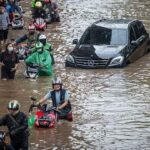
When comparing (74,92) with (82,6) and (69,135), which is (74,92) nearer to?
(69,135)

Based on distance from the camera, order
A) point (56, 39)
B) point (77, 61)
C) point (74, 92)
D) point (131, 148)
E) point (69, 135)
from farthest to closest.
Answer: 1. point (56, 39)
2. point (77, 61)
3. point (74, 92)
4. point (69, 135)
5. point (131, 148)

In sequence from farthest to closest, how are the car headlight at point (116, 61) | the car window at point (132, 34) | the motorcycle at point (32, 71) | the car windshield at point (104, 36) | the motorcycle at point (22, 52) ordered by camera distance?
the car window at point (132, 34) → the car windshield at point (104, 36) → the motorcycle at point (22, 52) → the car headlight at point (116, 61) → the motorcycle at point (32, 71)

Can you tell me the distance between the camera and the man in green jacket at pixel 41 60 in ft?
75.5

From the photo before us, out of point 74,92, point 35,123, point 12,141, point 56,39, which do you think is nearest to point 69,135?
point 35,123

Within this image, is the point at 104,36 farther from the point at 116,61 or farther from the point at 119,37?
the point at 116,61

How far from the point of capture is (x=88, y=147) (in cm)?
1505

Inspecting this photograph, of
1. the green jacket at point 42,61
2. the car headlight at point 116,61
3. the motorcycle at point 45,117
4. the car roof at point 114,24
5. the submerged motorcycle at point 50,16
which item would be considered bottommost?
the submerged motorcycle at point 50,16

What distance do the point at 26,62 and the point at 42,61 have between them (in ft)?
1.91

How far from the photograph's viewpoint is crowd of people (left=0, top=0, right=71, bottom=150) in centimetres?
1341

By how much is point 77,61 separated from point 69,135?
28.4 feet

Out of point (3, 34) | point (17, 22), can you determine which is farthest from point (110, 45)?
point (17, 22)

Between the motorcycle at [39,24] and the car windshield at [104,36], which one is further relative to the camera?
the motorcycle at [39,24]

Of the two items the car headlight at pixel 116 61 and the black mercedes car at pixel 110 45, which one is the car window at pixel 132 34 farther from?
the car headlight at pixel 116 61

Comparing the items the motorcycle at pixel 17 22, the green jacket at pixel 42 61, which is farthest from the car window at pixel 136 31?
the motorcycle at pixel 17 22
